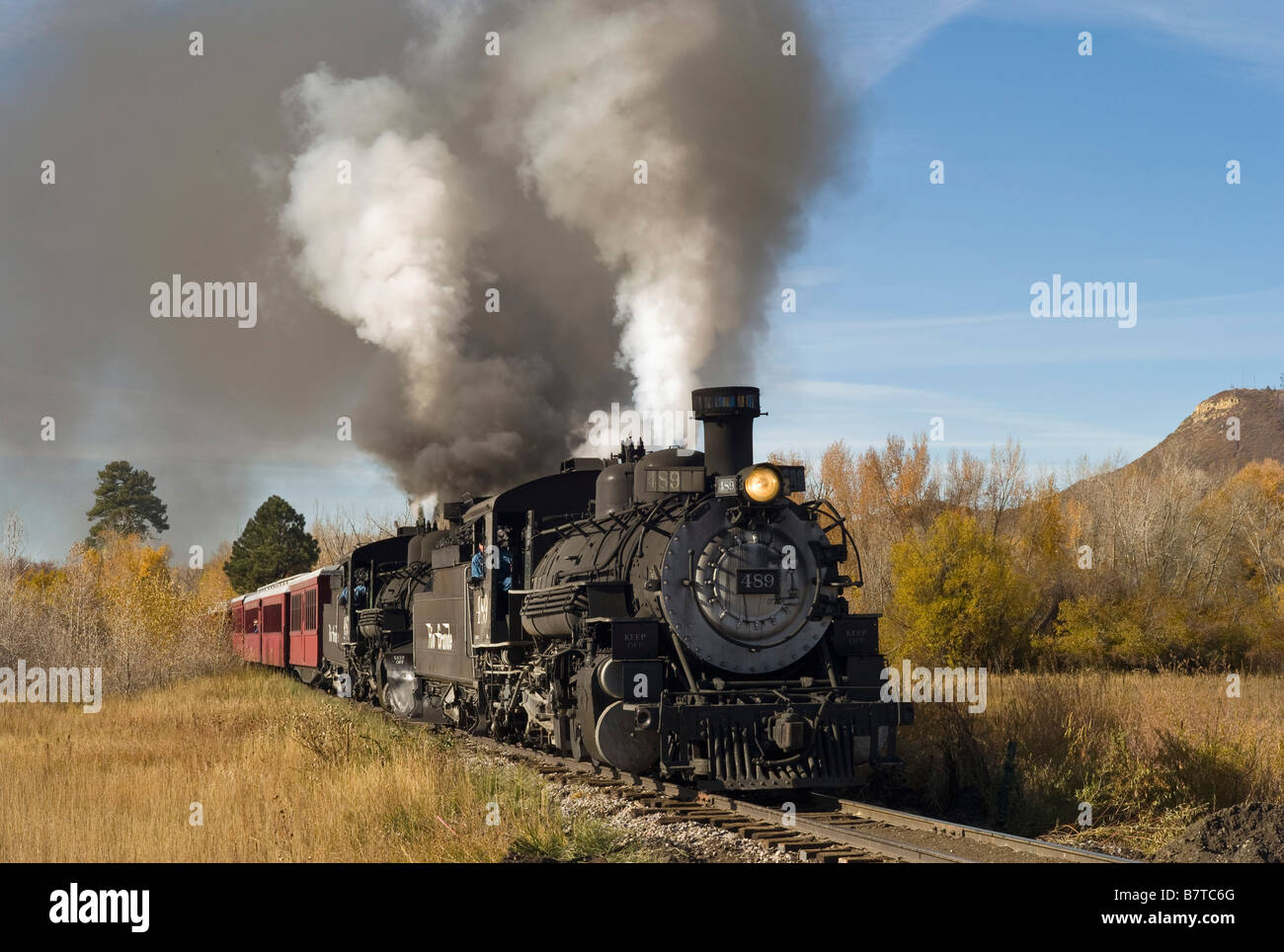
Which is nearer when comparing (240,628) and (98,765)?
(98,765)

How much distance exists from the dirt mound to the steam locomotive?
2975 millimetres

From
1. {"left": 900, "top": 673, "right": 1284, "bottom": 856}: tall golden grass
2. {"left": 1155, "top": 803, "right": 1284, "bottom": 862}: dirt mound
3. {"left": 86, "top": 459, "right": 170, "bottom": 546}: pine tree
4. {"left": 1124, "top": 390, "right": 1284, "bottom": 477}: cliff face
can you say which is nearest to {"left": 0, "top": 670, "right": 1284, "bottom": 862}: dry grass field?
{"left": 900, "top": 673, "right": 1284, "bottom": 856}: tall golden grass

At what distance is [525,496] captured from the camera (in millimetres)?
13172

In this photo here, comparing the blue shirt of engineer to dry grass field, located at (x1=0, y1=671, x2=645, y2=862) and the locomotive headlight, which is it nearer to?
dry grass field, located at (x1=0, y1=671, x2=645, y2=862)

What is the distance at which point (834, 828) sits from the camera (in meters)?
8.41

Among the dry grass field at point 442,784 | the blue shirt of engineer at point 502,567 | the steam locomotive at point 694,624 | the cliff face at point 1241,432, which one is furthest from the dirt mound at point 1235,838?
the cliff face at point 1241,432

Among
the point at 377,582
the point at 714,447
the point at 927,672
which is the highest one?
the point at 714,447

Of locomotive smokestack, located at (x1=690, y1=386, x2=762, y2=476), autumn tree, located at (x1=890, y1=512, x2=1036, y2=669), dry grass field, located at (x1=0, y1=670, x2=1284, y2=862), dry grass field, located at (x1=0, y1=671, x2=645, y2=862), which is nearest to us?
dry grass field, located at (x1=0, y1=671, x2=645, y2=862)

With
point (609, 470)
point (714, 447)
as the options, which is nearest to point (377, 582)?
point (609, 470)

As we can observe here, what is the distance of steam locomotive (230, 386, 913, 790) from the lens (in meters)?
9.66

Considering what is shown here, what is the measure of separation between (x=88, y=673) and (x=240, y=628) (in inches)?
628

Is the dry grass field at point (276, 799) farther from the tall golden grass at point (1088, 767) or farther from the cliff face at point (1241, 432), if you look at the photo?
the cliff face at point (1241, 432)

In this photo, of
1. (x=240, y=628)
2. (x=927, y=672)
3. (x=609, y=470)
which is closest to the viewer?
(x=609, y=470)

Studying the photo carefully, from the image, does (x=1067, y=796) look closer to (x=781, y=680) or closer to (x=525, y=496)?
(x=781, y=680)
